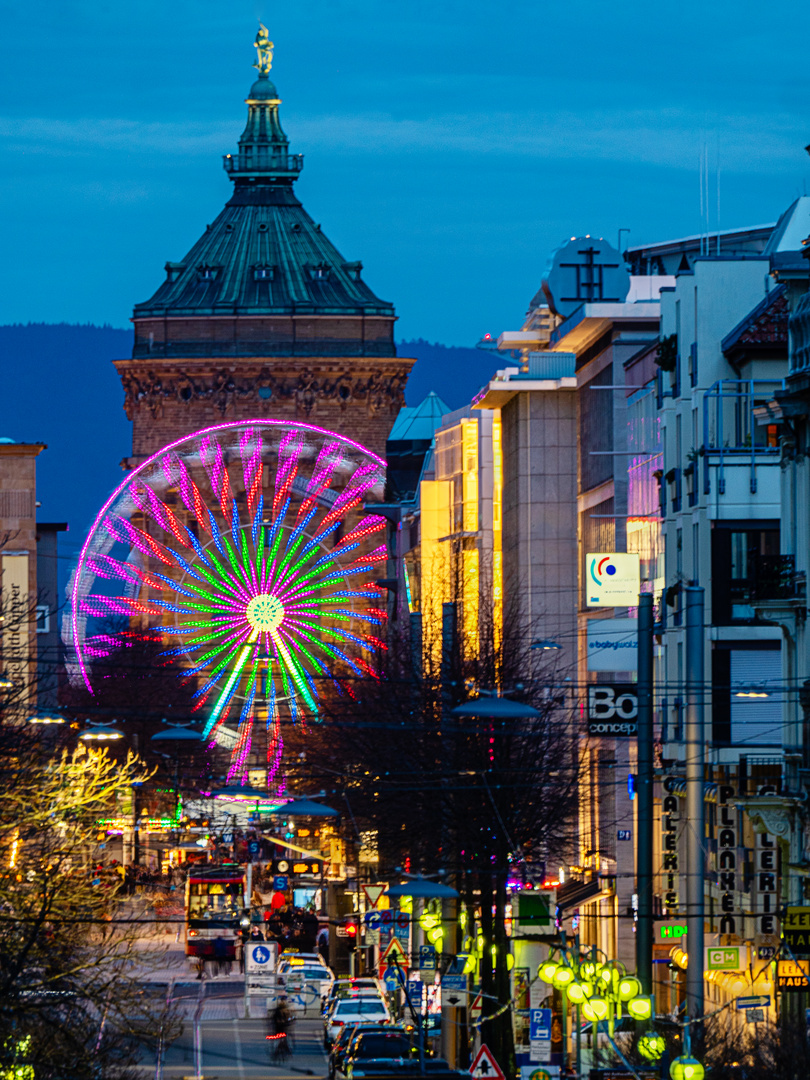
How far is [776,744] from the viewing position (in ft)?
161

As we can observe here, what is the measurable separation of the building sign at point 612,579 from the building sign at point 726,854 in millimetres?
11397

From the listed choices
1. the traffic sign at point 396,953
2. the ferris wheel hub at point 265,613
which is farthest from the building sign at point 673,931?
the ferris wheel hub at point 265,613

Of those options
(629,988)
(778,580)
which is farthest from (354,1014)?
(629,988)

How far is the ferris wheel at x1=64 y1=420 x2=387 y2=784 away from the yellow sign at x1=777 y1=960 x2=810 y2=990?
4214cm

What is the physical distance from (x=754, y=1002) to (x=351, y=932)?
1296 inches

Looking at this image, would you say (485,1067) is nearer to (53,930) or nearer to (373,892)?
(53,930)

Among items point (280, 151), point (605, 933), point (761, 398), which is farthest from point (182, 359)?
point (761, 398)

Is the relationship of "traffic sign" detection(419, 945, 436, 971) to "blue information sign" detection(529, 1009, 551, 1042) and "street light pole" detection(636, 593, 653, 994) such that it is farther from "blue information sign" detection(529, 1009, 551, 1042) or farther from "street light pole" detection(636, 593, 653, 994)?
"street light pole" detection(636, 593, 653, 994)

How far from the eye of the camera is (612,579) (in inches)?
2437

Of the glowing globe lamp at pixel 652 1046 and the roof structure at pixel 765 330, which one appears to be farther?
the roof structure at pixel 765 330

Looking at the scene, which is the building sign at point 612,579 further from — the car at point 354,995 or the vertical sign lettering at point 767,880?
the vertical sign lettering at point 767,880

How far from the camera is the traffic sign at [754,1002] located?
135ft

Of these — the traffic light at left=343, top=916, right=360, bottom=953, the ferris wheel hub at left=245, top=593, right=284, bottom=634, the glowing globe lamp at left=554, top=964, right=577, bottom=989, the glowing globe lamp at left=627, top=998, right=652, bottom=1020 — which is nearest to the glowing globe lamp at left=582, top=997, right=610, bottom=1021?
the glowing globe lamp at left=627, top=998, right=652, bottom=1020

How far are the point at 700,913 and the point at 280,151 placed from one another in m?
146
